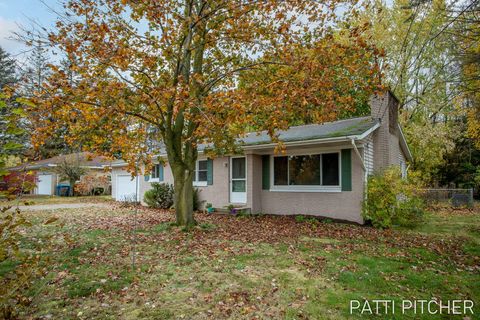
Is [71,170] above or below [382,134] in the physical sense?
below

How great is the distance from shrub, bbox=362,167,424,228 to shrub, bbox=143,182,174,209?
9492mm

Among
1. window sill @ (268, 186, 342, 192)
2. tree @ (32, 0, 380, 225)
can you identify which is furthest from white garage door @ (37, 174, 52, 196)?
window sill @ (268, 186, 342, 192)

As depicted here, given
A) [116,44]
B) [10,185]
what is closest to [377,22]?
[116,44]

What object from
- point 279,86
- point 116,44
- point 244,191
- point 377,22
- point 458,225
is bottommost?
point 458,225

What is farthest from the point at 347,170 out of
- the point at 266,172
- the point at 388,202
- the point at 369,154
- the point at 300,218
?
the point at 266,172

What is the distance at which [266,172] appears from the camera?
13.0 metres

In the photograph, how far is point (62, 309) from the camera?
154 inches

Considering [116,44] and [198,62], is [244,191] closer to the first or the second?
[198,62]

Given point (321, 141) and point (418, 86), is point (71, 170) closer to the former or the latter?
point (321, 141)

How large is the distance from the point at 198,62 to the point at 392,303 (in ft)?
25.4

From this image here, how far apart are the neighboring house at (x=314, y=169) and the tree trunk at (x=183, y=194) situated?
1232mm

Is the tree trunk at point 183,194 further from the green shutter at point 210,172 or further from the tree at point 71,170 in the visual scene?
the tree at point 71,170

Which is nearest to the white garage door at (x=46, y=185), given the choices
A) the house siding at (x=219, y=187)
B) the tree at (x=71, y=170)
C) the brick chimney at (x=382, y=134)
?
the tree at (x=71, y=170)

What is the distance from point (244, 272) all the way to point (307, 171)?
7151 mm
